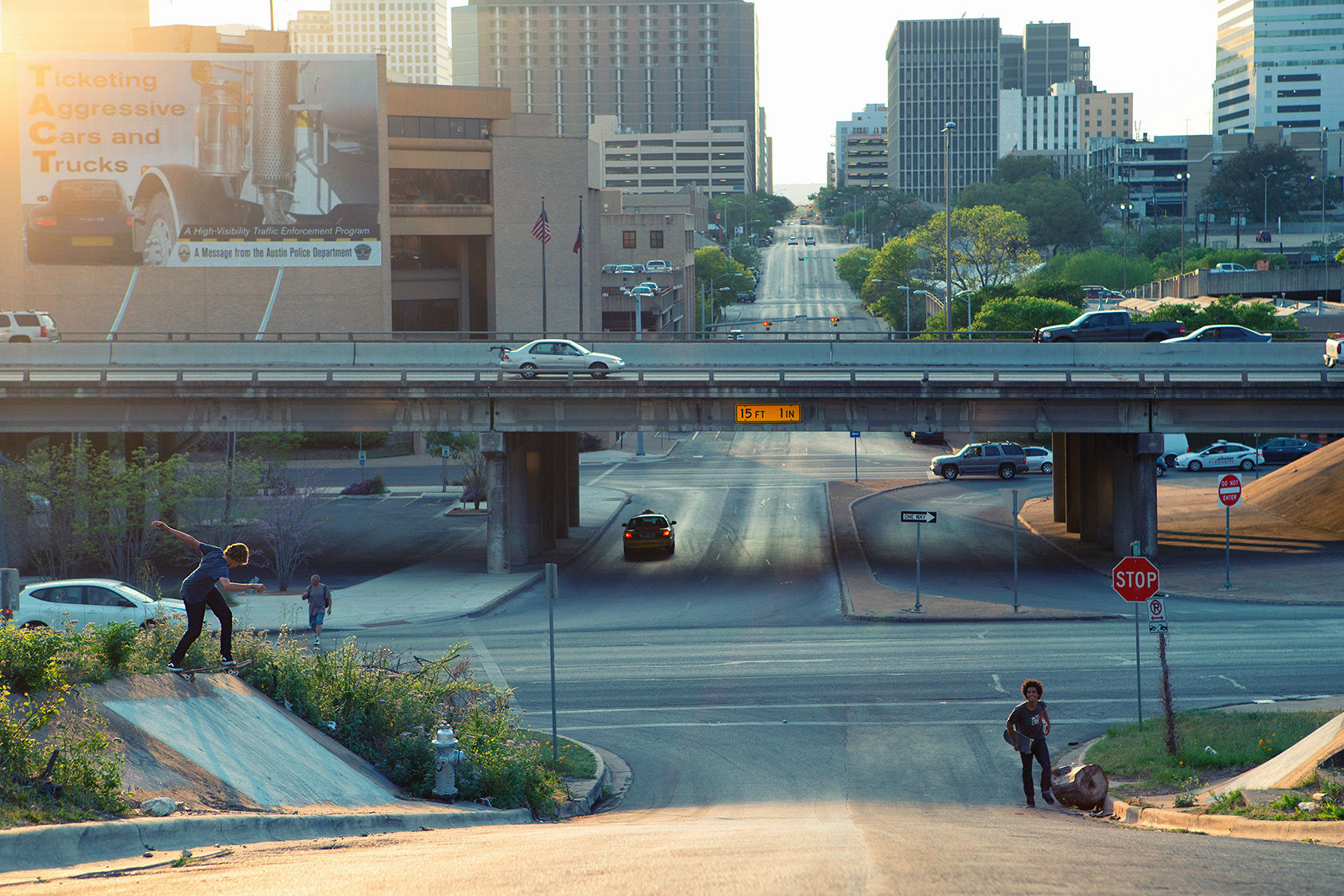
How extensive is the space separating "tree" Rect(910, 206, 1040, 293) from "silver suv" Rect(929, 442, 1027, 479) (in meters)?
46.1

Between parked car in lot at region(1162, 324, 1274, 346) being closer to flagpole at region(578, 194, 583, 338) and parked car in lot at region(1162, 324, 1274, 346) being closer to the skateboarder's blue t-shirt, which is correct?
flagpole at region(578, 194, 583, 338)

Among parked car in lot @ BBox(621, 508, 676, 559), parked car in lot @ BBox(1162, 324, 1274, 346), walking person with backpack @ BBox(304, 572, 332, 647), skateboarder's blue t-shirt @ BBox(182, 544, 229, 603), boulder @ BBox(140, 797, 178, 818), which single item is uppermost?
parked car in lot @ BBox(1162, 324, 1274, 346)

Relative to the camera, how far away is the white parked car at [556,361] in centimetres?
3928

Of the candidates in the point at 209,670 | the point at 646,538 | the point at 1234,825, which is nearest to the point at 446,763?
the point at 209,670

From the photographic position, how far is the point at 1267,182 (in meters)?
178

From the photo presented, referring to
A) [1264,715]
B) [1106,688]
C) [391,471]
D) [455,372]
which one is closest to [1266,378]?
[1106,688]

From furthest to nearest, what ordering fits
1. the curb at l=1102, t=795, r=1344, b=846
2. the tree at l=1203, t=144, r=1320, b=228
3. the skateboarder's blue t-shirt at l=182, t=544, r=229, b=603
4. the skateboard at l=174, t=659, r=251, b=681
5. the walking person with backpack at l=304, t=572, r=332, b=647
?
the tree at l=1203, t=144, r=1320, b=228 → the walking person with backpack at l=304, t=572, r=332, b=647 → the skateboard at l=174, t=659, r=251, b=681 → the skateboarder's blue t-shirt at l=182, t=544, r=229, b=603 → the curb at l=1102, t=795, r=1344, b=846

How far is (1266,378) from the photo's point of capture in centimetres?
3644

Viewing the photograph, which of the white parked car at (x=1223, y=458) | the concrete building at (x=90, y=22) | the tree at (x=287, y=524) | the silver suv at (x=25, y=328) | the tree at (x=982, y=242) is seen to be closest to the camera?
the tree at (x=287, y=524)

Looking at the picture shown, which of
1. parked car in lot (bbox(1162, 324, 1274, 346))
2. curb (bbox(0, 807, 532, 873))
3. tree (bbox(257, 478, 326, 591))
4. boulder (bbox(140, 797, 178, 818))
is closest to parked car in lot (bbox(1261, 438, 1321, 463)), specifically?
parked car in lot (bbox(1162, 324, 1274, 346))

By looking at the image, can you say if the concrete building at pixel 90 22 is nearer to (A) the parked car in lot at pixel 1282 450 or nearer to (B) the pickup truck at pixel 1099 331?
(B) the pickup truck at pixel 1099 331

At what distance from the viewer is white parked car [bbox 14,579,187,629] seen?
22422 mm

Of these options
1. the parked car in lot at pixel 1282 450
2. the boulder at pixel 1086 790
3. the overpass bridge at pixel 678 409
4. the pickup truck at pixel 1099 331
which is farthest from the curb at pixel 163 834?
the parked car in lot at pixel 1282 450

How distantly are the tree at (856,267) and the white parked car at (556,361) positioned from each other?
116031 millimetres
